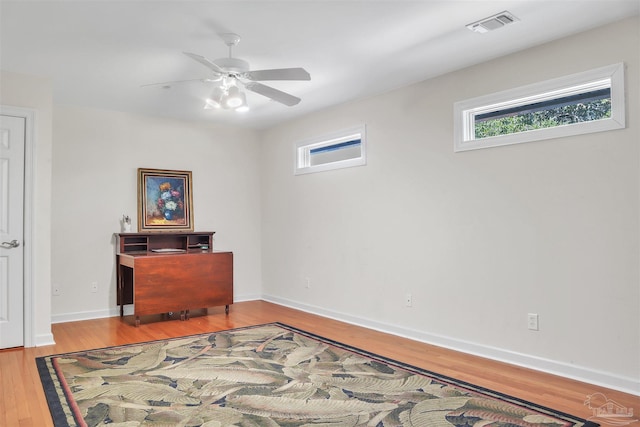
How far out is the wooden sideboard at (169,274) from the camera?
193 inches

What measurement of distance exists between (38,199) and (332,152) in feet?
9.96

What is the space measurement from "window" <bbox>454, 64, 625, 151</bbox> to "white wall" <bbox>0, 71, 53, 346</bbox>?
364 centimetres

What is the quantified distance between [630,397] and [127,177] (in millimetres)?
5252

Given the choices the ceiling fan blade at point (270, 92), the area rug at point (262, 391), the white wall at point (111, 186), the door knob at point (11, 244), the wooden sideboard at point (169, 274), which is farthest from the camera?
the white wall at point (111, 186)

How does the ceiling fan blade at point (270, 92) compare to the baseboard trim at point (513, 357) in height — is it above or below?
above

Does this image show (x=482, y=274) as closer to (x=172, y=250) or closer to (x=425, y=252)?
(x=425, y=252)

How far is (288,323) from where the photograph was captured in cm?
501

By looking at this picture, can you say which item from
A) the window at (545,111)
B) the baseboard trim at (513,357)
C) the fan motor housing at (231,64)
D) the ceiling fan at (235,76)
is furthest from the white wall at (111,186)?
the window at (545,111)

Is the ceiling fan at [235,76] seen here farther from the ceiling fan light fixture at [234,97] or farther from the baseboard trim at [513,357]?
the baseboard trim at [513,357]

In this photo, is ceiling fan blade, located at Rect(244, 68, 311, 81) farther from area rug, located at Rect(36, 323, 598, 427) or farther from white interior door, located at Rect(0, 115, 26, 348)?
white interior door, located at Rect(0, 115, 26, 348)

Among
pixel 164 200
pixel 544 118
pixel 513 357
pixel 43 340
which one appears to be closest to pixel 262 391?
pixel 513 357

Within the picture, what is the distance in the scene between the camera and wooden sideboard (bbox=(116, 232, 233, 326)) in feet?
16.1

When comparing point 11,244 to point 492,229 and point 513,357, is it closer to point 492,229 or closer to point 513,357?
point 492,229

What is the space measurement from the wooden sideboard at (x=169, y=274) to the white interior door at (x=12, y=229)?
40.7 inches
